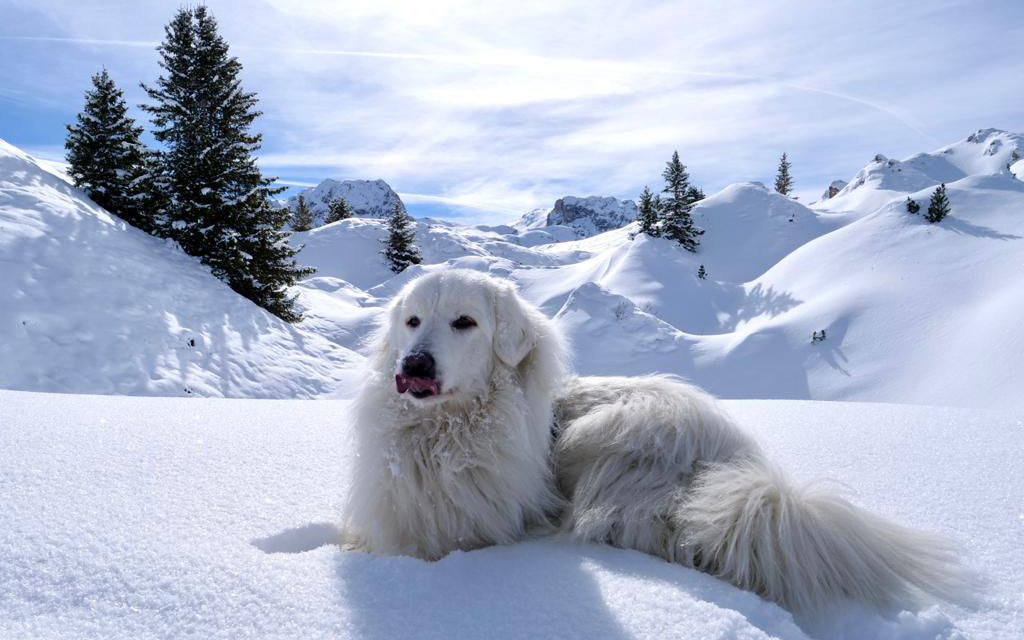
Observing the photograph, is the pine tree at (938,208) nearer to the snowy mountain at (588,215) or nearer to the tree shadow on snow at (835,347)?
the tree shadow on snow at (835,347)

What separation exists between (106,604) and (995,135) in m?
84.0

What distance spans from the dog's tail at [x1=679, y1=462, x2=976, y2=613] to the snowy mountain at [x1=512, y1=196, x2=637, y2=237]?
5373 inches

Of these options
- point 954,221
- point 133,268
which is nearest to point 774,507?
point 133,268

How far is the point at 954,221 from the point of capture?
13133mm

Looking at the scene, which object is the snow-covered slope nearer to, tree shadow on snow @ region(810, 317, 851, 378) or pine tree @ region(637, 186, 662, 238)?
tree shadow on snow @ region(810, 317, 851, 378)

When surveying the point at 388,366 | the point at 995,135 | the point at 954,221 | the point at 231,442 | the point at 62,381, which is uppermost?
the point at 995,135

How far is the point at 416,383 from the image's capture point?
219cm

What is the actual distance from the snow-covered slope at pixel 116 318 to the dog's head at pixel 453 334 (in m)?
5.34

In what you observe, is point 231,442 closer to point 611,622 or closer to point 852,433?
point 611,622

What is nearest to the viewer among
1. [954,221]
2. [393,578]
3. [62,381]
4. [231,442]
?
[393,578]

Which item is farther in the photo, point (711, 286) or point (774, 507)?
point (711, 286)

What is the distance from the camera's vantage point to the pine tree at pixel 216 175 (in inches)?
525

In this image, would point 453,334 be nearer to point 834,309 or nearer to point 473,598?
point 473,598

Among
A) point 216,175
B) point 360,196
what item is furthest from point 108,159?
point 360,196
